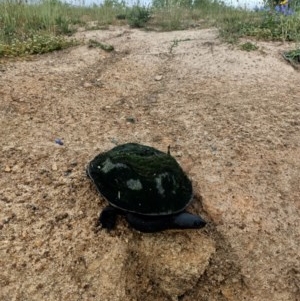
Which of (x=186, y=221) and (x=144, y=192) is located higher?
(x=144, y=192)

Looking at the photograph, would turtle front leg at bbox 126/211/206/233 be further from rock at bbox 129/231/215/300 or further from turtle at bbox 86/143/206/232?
rock at bbox 129/231/215/300

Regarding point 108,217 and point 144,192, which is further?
point 108,217

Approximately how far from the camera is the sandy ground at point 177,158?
2396mm

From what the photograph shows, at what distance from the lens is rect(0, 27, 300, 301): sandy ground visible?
2.40 m

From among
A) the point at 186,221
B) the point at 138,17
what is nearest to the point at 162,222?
the point at 186,221

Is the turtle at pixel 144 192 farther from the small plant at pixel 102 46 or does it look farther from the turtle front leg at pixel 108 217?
the small plant at pixel 102 46

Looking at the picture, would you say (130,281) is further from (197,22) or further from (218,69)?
(197,22)

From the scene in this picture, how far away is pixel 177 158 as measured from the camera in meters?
3.24

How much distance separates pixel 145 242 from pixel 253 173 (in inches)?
44.6

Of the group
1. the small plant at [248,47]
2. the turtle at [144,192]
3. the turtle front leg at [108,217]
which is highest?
the small plant at [248,47]

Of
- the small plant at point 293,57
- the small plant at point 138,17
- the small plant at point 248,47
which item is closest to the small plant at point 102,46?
the small plant at point 248,47

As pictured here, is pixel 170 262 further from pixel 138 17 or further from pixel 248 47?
pixel 138 17

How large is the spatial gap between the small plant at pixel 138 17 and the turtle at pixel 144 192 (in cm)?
605

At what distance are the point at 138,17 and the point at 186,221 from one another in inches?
266
